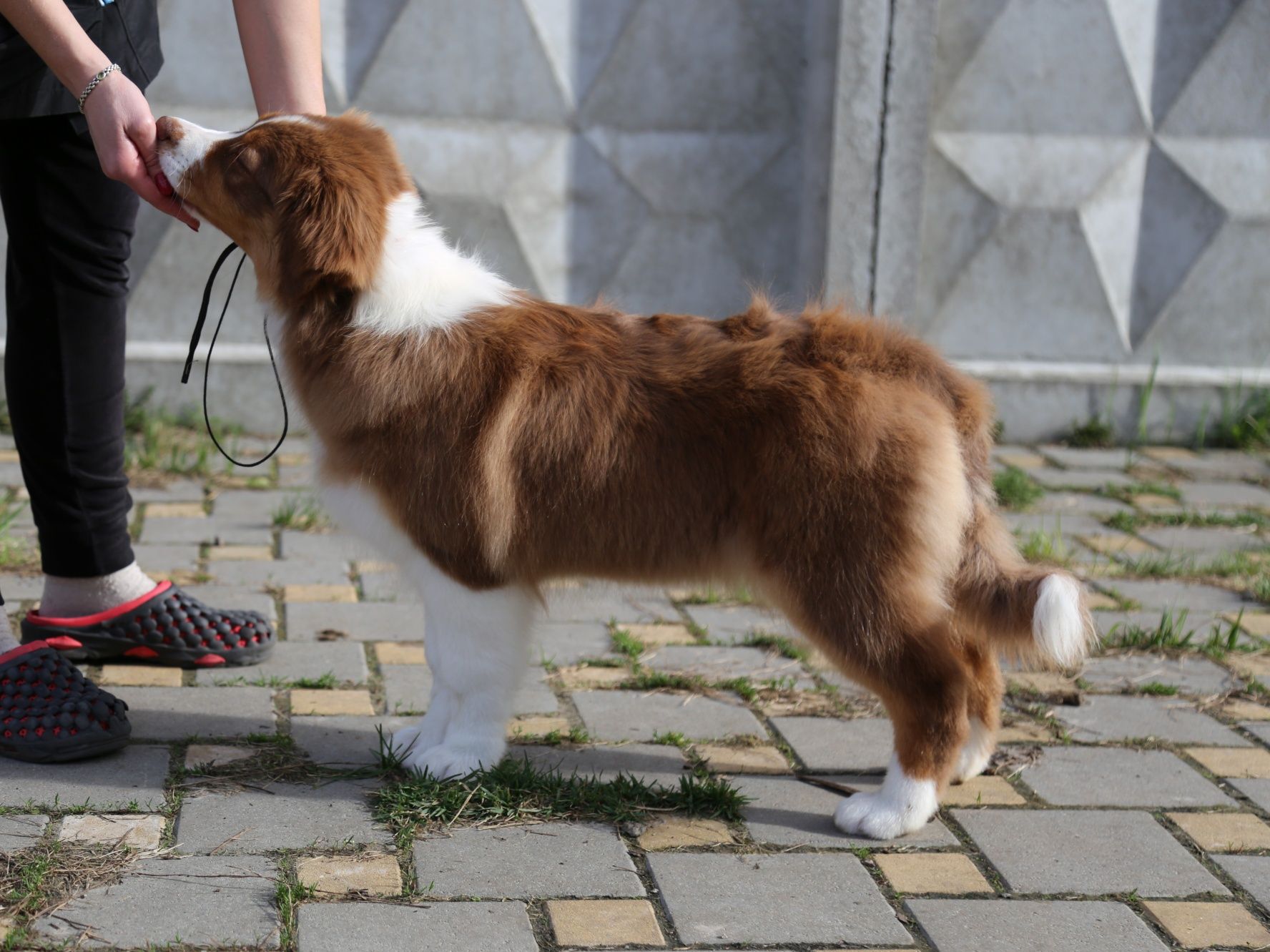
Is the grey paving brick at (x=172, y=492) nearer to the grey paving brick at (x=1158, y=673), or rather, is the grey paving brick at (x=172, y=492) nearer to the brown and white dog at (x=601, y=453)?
the brown and white dog at (x=601, y=453)

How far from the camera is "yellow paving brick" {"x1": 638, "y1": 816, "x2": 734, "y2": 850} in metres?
2.83

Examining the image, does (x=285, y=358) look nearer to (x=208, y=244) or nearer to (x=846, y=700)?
(x=846, y=700)

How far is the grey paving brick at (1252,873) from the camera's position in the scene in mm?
2713

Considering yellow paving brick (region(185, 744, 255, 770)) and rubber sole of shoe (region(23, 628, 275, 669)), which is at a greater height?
yellow paving brick (region(185, 744, 255, 770))

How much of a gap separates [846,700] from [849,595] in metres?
0.93

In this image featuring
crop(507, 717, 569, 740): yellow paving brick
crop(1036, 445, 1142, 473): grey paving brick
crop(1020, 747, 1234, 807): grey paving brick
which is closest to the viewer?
crop(1020, 747, 1234, 807): grey paving brick

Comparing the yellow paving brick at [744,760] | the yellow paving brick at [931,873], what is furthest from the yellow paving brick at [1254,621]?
the yellow paving brick at [931,873]

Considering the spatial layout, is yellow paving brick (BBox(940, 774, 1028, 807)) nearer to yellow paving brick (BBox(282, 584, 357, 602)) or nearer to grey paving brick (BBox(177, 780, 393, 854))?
grey paving brick (BBox(177, 780, 393, 854))

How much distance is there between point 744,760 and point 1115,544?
8.39ft

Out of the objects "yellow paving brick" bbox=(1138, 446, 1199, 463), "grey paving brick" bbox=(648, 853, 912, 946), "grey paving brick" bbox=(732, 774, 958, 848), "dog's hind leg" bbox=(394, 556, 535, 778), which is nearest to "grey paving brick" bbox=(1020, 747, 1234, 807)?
"grey paving brick" bbox=(732, 774, 958, 848)

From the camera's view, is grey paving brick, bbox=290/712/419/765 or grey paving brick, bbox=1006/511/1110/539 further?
grey paving brick, bbox=1006/511/1110/539

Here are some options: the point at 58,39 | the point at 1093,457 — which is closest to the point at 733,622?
the point at 58,39

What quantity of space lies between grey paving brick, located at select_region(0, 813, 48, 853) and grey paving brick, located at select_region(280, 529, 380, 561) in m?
1.87

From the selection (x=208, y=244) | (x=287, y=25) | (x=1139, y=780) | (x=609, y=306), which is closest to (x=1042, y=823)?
(x=1139, y=780)
